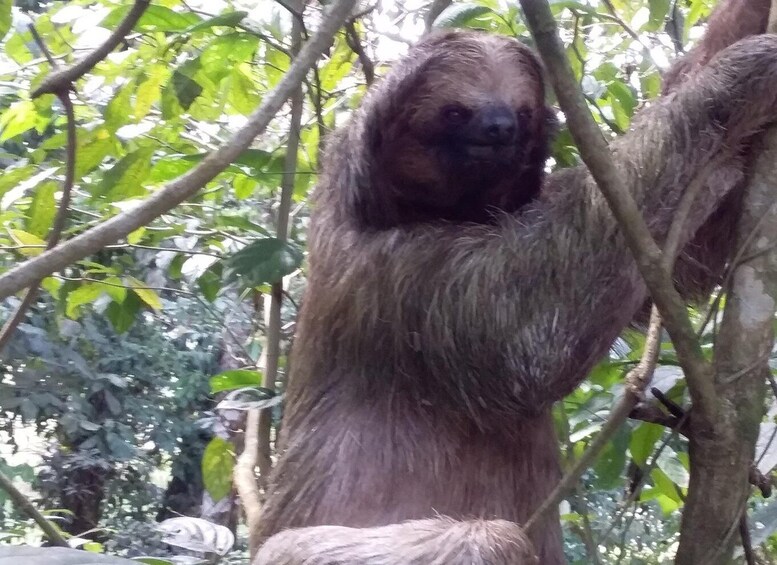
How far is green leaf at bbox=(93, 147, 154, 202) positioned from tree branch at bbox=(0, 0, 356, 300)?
162 centimetres

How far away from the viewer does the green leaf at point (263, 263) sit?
3734 millimetres

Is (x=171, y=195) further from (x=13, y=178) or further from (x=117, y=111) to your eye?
(x=13, y=178)

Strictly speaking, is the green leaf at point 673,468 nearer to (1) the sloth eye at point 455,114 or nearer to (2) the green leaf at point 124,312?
(1) the sloth eye at point 455,114

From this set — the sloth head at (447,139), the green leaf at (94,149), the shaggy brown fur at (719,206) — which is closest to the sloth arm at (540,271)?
the sloth head at (447,139)

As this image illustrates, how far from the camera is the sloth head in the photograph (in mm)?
3781

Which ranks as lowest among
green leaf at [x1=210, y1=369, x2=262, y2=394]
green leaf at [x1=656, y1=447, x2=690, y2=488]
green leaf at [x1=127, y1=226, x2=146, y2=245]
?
green leaf at [x1=656, y1=447, x2=690, y2=488]

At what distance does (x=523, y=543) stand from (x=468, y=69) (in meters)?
2.21

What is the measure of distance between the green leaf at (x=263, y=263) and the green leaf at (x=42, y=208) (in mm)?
1003

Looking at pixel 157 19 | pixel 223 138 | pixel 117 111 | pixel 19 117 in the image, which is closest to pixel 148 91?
pixel 117 111

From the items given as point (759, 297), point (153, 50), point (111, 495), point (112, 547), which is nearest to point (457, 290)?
Answer: point (759, 297)

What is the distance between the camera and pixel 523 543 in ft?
10.3

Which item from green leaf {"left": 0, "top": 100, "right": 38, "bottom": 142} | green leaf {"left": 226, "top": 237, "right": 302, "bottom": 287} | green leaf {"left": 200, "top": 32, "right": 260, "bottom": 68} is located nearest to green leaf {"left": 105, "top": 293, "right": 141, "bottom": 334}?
green leaf {"left": 0, "top": 100, "right": 38, "bottom": 142}

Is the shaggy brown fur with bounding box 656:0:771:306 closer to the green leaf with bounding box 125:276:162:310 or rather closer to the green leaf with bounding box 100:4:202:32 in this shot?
the green leaf with bounding box 100:4:202:32

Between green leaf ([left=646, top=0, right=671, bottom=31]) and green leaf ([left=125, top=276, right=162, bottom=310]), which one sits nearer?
green leaf ([left=646, top=0, right=671, bottom=31])
